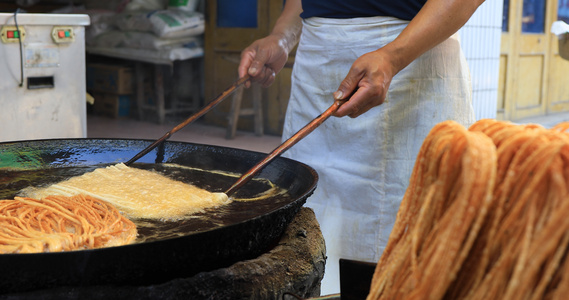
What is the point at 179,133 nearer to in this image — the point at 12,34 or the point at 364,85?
the point at 12,34

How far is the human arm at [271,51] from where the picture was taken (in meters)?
1.97

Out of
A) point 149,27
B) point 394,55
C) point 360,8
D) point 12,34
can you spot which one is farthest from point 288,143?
point 149,27

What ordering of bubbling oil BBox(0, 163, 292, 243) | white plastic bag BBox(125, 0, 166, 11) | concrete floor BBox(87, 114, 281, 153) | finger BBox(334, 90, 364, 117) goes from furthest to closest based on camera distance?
1. white plastic bag BBox(125, 0, 166, 11)
2. concrete floor BBox(87, 114, 281, 153)
3. finger BBox(334, 90, 364, 117)
4. bubbling oil BBox(0, 163, 292, 243)

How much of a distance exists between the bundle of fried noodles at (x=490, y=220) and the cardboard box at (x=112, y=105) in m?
7.24

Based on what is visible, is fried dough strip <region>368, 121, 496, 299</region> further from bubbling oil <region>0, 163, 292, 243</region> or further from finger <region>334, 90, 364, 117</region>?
finger <region>334, 90, 364, 117</region>

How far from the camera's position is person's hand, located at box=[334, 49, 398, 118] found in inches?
59.3

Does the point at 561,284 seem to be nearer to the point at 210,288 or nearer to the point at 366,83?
the point at 210,288

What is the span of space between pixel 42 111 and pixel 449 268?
3.35m

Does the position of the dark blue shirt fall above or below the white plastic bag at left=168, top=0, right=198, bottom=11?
below

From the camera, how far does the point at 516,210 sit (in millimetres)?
681

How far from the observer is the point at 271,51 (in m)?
2.04

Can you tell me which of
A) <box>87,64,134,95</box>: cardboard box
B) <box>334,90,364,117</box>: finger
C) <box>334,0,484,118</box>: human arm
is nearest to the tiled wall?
<box>334,0,484,118</box>: human arm

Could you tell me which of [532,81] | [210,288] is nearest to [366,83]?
[210,288]

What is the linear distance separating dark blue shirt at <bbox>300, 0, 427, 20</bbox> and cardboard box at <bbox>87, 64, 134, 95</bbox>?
18.8 feet
